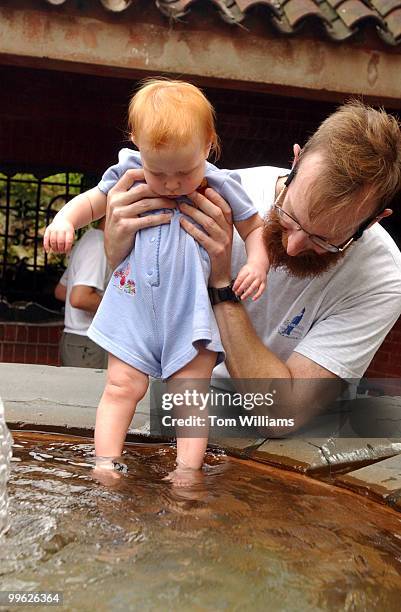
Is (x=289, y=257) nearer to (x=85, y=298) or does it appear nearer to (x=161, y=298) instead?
(x=161, y=298)

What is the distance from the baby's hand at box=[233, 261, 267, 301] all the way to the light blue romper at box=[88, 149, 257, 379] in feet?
0.29

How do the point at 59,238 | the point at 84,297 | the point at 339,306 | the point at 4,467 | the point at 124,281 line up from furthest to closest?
the point at 84,297 → the point at 339,306 → the point at 124,281 → the point at 59,238 → the point at 4,467

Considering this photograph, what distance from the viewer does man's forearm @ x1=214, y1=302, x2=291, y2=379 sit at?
102 inches

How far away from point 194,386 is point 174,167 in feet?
1.85

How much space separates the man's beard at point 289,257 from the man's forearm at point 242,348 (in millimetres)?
174

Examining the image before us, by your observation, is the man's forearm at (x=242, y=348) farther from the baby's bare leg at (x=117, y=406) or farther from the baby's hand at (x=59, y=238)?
the baby's hand at (x=59, y=238)

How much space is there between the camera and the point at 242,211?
2.58m

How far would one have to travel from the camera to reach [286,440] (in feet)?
8.68

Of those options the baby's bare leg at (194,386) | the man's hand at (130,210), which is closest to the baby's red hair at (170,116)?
the man's hand at (130,210)

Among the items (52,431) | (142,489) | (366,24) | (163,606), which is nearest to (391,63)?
(366,24)

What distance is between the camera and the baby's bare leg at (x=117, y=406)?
2381 millimetres

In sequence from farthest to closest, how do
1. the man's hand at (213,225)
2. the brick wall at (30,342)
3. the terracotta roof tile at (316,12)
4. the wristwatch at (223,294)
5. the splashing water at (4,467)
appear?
1. the brick wall at (30,342)
2. the terracotta roof tile at (316,12)
3. the wristwatch at (223,294)
4. the man's hand at (213,225)
5. the splashing water at (4,467)

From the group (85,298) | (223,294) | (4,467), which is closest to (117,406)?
(223,294)

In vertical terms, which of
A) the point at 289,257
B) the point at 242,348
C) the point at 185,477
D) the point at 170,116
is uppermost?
the point at 170,116
